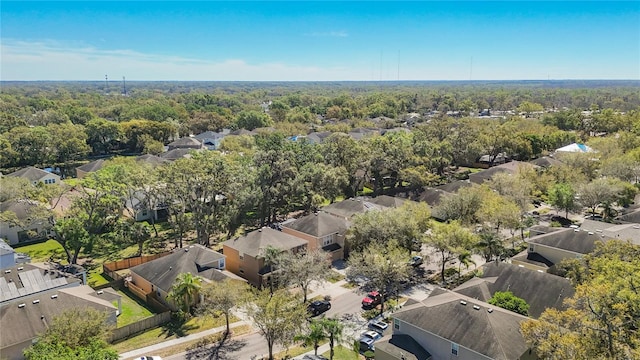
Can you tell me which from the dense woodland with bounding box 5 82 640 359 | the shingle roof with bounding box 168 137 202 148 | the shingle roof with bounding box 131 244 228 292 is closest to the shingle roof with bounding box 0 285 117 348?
the shingle roof with bounding box 131 244 228 292

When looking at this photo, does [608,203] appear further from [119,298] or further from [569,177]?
[119,298]

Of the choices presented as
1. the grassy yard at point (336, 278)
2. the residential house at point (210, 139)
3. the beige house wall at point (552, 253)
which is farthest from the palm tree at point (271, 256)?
the residential house at point (210, 139)

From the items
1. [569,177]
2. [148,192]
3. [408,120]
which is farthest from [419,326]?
[408,120]

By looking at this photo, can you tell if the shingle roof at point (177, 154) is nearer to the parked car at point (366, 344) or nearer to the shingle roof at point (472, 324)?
the parked car at point (366, 344)

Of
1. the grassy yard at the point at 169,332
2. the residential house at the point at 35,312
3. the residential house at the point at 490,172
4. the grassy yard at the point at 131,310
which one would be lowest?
the grassy yard at the point at 131,310

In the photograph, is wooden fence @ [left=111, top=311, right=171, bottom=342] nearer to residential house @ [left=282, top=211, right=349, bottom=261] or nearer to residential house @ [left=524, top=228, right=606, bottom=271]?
residential house @ [left=282, top=211, right=349, bottom=261]

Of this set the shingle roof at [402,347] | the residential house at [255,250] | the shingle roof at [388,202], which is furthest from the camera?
the shingle roof at [388,202]
